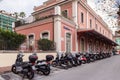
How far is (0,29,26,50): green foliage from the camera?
11994mm

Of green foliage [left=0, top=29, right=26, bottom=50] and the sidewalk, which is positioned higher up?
green foliage [left=0, top=29, right=26, bottom=50]

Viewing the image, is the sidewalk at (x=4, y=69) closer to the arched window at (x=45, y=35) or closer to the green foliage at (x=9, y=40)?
the green foliage at (x=9, y=40)

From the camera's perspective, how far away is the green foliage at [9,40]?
39.3 ft

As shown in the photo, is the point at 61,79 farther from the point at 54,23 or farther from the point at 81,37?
the point at 81,37

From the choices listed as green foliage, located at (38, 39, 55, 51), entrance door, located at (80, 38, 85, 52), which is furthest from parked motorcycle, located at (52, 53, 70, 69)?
entrance door, located at (80, 38, 85, 52)

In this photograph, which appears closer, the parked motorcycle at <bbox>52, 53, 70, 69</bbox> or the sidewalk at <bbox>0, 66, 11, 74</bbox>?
the sidewalk at <bbox>0, 66, 11, 74</bbox>

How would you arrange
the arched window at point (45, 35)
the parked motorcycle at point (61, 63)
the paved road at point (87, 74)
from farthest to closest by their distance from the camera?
the arched window at point (45, 35), the parked motorcycle at point (61, 63), the paved road at point (87, 74)

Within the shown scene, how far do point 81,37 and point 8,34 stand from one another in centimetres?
1392

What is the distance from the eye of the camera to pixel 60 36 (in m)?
18.8

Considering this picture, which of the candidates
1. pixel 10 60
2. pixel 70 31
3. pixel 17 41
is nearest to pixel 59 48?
pixel 70 31

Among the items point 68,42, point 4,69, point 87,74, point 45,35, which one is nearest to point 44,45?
point 45,35

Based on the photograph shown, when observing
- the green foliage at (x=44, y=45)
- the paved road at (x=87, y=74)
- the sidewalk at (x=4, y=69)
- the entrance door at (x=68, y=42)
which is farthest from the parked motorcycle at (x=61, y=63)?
the entrance door at (x=68, y=42)

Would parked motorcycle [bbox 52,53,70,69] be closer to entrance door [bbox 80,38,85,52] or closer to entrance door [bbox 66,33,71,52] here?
entrance door [bbox 66,33,71,52]

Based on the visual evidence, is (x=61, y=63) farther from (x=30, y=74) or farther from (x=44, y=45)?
(x=30, y=74)
